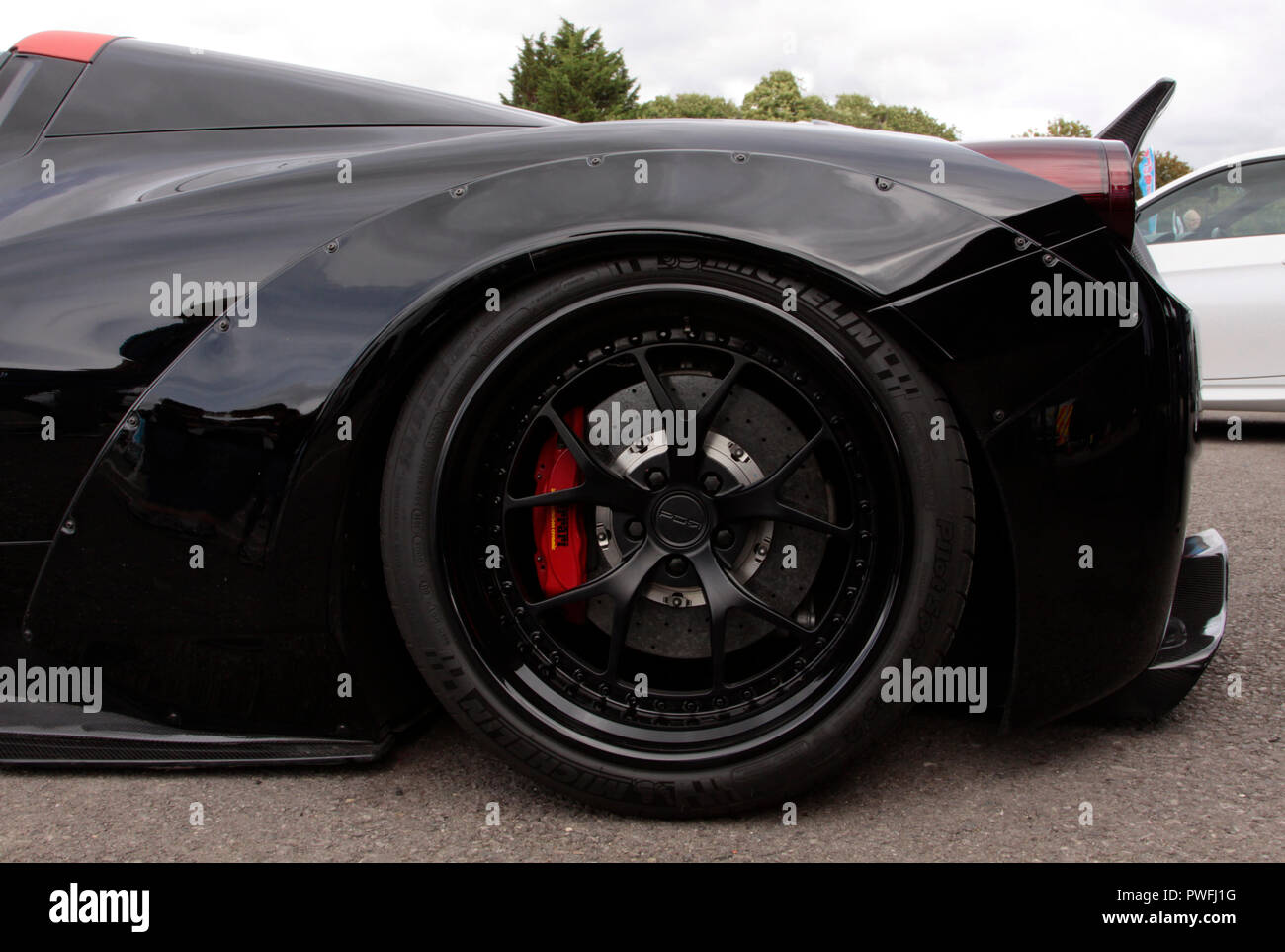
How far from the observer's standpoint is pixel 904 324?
1520mm

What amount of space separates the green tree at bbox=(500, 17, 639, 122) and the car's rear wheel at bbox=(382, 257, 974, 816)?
4292 cm

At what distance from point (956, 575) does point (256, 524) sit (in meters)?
1.10

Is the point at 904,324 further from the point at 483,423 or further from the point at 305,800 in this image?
the point at 305,800

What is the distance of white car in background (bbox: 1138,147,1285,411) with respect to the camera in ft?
19.3

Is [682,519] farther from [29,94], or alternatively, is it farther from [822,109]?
[822,109]

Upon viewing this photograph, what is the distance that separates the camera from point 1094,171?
158 cm

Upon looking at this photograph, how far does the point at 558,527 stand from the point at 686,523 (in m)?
0.25
